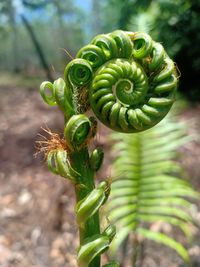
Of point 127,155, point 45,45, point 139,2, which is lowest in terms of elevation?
point 127,155

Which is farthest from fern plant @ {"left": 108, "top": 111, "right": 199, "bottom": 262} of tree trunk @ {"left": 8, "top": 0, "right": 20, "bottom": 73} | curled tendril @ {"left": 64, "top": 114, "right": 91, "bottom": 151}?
tree trunk @ {"left": 8, "top": 0, "right": 20, "bottom": 73}

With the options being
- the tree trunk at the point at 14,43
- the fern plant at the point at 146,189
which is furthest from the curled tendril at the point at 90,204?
the tree trunk at the point at 14,43

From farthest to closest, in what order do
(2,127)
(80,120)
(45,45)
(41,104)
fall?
1. (45,45)
2. (41,104)
3. (2,127)
4. (80,120)

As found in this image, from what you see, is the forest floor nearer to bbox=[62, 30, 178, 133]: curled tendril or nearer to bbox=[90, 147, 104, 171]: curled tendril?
bbox=[90, 147, 104, 171]: curled tendril

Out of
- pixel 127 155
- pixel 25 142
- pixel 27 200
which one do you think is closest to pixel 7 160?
pixel 25 142

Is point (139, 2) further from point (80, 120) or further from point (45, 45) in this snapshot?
point (45, 45)
